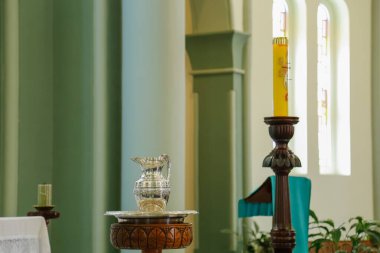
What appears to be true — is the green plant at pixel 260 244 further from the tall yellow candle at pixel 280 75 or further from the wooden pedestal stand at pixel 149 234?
the tall yellow candle at pixel 280 75

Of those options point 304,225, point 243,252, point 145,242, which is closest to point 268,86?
point 243,252

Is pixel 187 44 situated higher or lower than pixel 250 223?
higher

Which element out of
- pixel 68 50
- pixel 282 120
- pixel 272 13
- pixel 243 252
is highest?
pixel 272 13

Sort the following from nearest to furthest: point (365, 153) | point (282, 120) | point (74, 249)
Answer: point (282, 120), point (74, 249), point (365, 153)

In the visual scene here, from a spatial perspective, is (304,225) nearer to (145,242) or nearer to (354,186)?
(145,242)

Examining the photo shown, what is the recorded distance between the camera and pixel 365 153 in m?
14.1

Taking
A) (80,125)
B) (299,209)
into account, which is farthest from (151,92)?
(299,209)

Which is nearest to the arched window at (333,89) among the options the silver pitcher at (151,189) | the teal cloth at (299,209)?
the teal cloth at (299,209)

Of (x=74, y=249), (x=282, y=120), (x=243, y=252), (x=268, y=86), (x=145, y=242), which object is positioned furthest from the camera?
(x=268, y=86)

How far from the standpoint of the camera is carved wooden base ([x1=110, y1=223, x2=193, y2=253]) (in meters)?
4.55

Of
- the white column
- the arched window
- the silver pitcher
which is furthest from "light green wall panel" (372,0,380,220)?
the silver pitcher

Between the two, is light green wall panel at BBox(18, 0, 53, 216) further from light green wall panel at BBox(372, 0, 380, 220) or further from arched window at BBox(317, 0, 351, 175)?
light green wall panel at BBox(372, 0, 380, 220)

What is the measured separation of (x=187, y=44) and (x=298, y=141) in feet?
7.78

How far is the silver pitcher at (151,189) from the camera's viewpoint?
5.00 m
